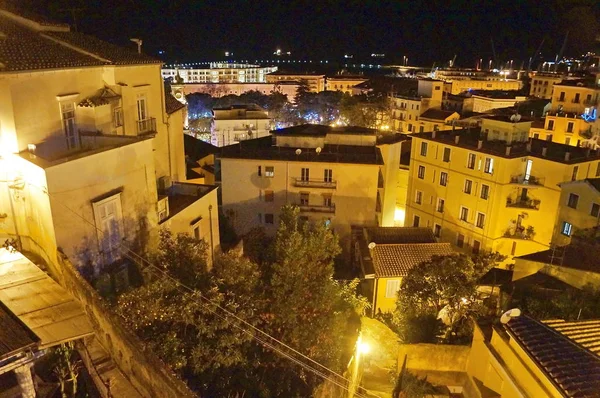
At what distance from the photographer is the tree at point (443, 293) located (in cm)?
1756

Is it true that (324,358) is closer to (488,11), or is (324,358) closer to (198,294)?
(198,294)

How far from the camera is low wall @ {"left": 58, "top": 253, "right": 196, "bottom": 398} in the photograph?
31.5ft

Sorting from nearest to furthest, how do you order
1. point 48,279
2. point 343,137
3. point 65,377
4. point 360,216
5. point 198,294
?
point 65,377 < point 198,294 < point 48,279 < point 360,216 < point 343,137

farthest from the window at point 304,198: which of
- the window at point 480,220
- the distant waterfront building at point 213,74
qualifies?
the distant waterfront building at point 213,74

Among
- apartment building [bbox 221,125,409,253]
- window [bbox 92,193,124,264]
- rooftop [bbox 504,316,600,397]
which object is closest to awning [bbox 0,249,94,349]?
window [bbox 92,193,124,264]

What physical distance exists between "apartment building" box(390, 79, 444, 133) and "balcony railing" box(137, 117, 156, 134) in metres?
43.2

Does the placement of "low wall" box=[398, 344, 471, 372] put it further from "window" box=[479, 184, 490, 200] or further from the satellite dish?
"window" box=[479, 184, 490, 200]

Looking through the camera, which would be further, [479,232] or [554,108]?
[554,108]

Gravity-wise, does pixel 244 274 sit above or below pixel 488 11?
below

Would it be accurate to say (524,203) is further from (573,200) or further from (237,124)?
(237,124)

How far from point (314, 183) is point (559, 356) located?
20.1m

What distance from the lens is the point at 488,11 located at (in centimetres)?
18650

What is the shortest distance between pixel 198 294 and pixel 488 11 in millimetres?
207583

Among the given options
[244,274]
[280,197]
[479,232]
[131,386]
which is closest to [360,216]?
[280,197]
